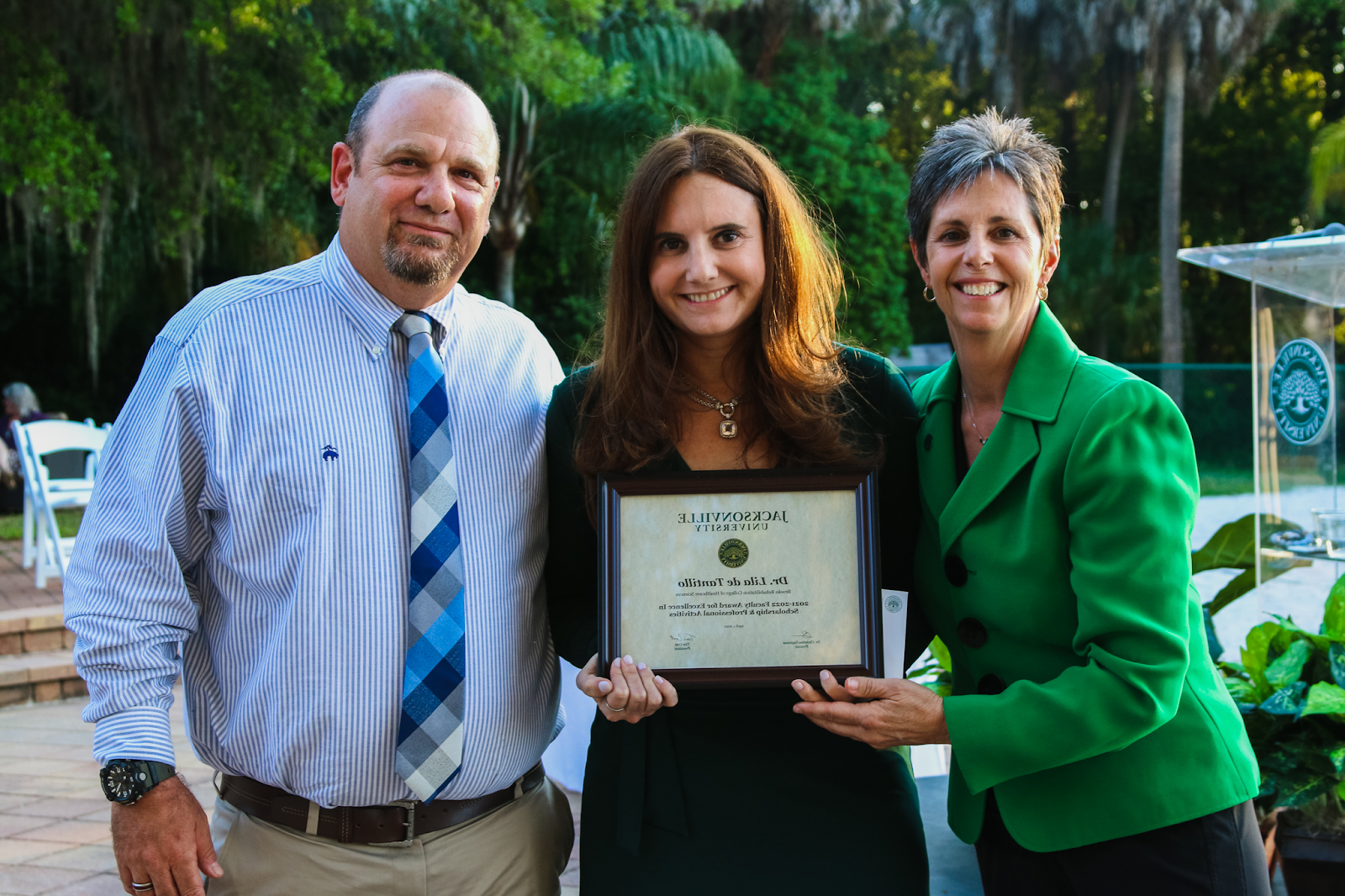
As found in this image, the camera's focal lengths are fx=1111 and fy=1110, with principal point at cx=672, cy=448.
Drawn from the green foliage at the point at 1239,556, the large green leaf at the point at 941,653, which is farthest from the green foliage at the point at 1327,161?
the large green leaf at the point at 941,653

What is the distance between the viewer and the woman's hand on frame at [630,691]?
74.7 inches

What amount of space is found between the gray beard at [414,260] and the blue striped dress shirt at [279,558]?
0.08 metres

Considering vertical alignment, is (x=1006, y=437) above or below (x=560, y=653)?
above

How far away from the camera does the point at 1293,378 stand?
481cm

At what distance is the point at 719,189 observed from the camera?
221cm

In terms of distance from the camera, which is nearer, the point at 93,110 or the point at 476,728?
the point at 476,728

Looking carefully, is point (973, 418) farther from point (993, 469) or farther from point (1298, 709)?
point (1298, 709)

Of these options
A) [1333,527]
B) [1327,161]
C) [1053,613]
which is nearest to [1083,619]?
[1053,613]

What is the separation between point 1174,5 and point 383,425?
2774cm

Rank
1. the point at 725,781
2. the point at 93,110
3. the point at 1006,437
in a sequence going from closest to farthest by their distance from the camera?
1. the point at 1006,437
2. the point at 725,781
3. the point at 93,110

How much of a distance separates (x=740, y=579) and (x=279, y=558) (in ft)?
2.76

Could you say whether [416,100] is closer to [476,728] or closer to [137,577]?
[137,577]

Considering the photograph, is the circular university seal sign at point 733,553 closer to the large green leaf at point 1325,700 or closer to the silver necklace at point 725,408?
the silver necklace at point 725,408

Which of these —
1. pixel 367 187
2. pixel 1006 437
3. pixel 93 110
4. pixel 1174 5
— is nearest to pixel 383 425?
pixel 367 187
